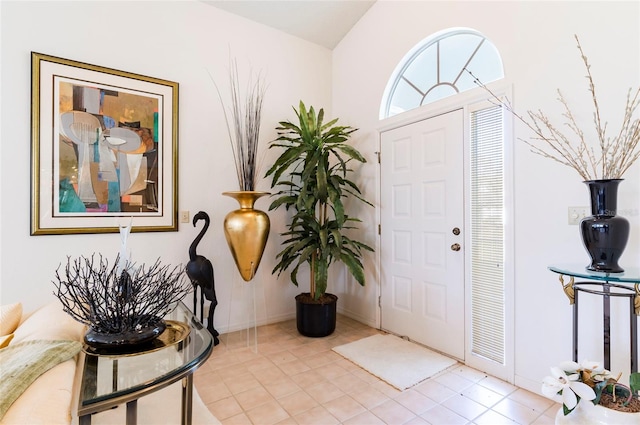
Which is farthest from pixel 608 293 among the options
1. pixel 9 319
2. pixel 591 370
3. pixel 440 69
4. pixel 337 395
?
pixel 9 319

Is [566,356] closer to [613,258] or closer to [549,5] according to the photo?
[613,258]

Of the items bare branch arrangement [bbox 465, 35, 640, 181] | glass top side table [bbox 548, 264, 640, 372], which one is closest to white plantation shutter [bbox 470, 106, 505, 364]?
bare branch arrangement [bbox 465, 35, 640, 181]

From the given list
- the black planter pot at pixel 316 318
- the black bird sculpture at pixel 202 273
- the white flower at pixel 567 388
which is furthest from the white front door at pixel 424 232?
the black bird sculpture at pixel 202 273

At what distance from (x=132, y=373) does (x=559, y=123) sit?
8.39ft

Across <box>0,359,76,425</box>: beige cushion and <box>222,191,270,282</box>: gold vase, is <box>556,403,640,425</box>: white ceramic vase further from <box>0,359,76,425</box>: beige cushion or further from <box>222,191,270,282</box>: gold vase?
<box>222,191,270,282</box>: gold vase

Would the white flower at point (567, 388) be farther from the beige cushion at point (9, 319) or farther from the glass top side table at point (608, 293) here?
the beige cushion at point (9, 319)

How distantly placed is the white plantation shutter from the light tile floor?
1.08ft

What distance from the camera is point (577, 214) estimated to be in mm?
1867

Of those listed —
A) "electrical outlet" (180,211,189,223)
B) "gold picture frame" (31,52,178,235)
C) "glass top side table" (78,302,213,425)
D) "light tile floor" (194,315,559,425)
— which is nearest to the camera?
"glass top side table" (78,302,213,425)

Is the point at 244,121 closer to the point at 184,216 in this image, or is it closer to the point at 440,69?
the point at 184,216

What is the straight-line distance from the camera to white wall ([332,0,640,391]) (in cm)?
172

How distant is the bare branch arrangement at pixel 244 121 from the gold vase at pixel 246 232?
0.29 m

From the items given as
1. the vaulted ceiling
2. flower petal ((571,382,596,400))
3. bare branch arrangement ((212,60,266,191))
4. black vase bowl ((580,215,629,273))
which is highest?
the vaulted ceiling

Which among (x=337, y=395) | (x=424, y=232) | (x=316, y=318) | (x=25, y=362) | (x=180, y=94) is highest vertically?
(x=180, y=94)
